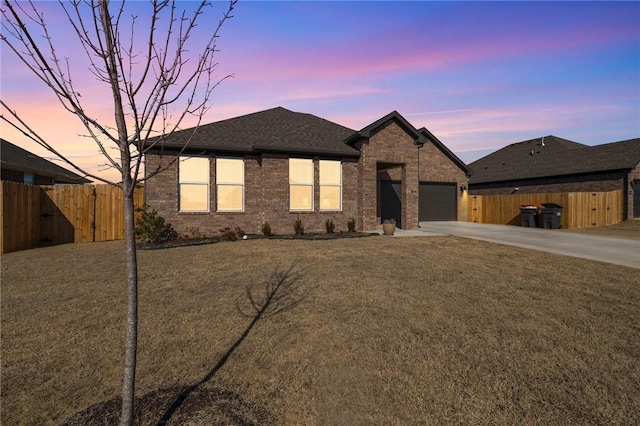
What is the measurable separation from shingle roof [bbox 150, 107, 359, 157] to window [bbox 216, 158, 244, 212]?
0.71 m

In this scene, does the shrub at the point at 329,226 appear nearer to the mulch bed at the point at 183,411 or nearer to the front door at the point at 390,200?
the front door at the point at 390,200

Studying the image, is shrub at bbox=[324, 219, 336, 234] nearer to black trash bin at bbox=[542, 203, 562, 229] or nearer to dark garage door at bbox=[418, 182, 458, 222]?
dark garage door at bbox=[418, 182, 458, 222]

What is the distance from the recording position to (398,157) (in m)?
16.6

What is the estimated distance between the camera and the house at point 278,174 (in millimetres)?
13672

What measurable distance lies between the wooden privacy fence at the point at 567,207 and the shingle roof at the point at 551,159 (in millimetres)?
3654

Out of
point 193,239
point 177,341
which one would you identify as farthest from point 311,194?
point 177,341

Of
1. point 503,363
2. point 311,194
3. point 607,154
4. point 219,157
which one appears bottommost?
point 503,363

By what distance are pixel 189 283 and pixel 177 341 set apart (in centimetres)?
286

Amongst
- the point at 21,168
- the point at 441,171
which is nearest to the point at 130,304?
the point at 21,168

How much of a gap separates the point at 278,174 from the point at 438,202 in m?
14.9

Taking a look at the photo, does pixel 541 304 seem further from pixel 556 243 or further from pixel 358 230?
pixel 358 230

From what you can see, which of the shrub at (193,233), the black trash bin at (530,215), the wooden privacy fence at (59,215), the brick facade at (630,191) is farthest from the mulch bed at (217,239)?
the brick facade at (630,191)

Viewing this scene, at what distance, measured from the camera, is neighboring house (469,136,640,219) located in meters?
22.8

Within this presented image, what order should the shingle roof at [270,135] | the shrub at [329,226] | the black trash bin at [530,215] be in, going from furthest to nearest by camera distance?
the black trash bin at [530,215] < the shrub at [329,226] < the shingle roof at [270,135]
